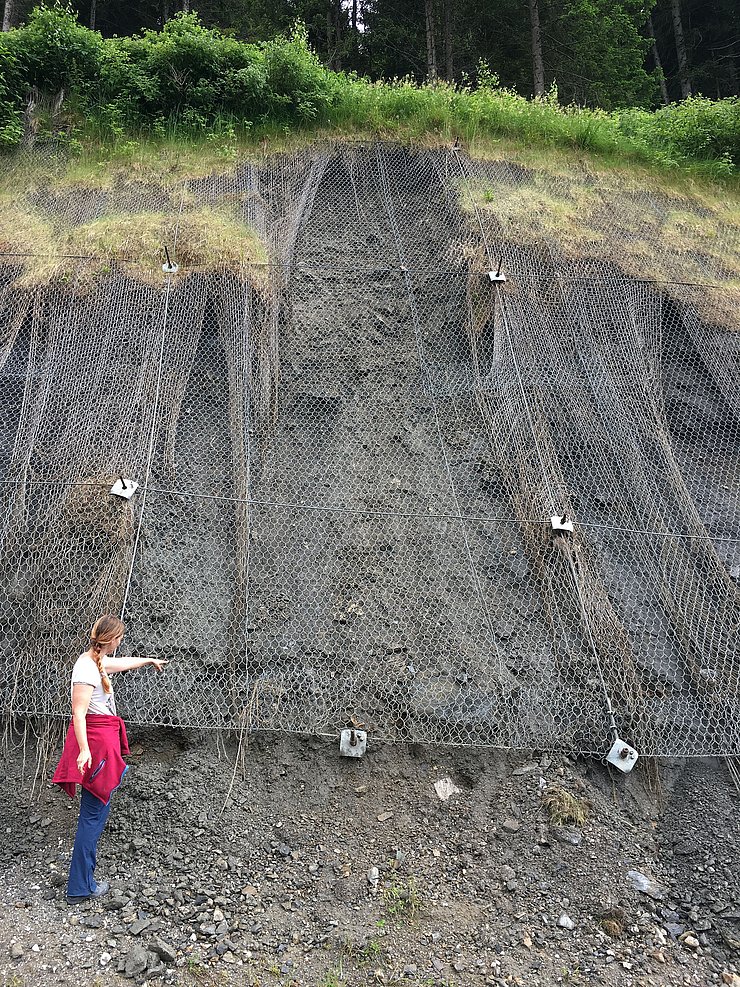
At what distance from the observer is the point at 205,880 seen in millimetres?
3652

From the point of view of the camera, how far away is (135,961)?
3.22 meters

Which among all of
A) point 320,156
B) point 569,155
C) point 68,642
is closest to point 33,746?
point 68,642

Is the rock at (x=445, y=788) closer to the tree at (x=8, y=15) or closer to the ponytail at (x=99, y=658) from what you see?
the ponytail at (x=99, y=658)

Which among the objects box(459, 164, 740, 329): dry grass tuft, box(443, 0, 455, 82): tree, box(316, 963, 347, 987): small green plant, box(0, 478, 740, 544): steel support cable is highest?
box(443, 0, 455, 82): tree

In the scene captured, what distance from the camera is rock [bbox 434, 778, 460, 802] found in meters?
4.06

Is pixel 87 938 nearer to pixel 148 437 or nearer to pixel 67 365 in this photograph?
pixel 148 437

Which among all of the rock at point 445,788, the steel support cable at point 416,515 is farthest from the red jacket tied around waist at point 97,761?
the steel support cable at point 416,515

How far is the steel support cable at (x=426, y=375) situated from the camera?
4.75 meters

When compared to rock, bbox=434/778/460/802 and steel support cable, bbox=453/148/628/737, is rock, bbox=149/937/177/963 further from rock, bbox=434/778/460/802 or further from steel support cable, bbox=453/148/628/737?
steel support cable, bbox=453/148/628/737

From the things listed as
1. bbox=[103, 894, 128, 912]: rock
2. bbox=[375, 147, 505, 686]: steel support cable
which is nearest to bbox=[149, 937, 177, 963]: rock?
bbox=[103, 894, 128, 912]: rock

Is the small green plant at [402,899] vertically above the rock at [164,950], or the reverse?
the small green plant at [402,899]

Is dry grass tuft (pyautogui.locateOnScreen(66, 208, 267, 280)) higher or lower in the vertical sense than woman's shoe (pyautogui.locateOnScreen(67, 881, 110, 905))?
higher

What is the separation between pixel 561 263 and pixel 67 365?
4.67 meters

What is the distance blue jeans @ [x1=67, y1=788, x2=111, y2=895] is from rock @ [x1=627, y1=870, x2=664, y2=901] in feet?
9.18
